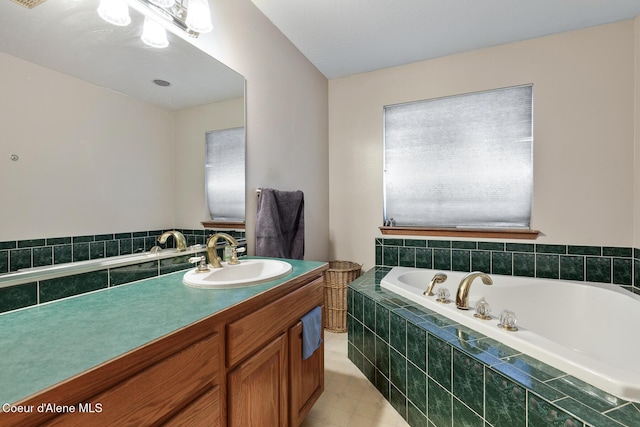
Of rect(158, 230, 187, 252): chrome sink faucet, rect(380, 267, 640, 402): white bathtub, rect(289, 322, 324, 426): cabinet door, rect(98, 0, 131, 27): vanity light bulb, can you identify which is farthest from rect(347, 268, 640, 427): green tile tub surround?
rect(98, 0, 131, 27): vanity light bulb

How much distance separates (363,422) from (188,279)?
1211mm

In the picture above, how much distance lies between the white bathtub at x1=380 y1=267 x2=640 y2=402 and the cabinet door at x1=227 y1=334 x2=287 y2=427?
92cm

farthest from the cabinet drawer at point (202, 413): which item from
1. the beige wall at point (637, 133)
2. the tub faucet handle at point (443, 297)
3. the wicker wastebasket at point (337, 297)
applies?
the beige wall at point (637, 133)

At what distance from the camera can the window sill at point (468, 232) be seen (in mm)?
2316

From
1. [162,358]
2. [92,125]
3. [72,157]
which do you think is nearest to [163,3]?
[92,125]

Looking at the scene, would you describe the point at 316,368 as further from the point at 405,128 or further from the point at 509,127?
the point at 509,127

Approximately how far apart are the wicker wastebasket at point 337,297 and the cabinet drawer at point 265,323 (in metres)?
1.15

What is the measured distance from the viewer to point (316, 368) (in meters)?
1.53

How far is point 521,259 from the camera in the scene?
235 centimetres

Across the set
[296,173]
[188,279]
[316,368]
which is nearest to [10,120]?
[188,279]

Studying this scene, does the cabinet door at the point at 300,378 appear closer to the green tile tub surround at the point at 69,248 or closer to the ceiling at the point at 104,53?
the green tile tub surround at the point at 69,248

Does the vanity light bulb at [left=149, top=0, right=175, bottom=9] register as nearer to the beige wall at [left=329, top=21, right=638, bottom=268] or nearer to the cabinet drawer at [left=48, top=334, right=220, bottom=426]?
the cabinet drawer at [left=48, top=334, right=220, bottom=426]

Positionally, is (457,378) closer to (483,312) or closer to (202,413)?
(483,312)

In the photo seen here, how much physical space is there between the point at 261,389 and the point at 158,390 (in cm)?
48
